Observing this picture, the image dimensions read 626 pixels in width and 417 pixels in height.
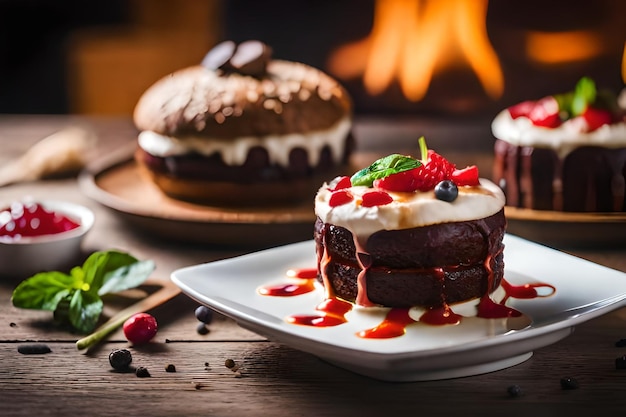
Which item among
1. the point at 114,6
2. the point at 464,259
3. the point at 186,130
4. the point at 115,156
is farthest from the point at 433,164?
the point at 114,6

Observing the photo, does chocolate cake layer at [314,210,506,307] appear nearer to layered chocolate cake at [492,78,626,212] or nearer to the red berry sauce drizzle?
the red berry sauce drizzle

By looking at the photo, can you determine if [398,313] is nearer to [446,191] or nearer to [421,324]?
[421,324]

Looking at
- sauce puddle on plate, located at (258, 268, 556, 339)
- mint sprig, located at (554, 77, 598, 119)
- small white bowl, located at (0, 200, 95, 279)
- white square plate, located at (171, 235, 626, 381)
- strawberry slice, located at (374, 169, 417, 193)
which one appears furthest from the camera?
mint sprig, located at (554, 77, 598, 119)

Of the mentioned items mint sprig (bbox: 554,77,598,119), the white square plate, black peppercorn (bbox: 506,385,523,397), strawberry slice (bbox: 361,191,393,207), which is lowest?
black peppercorn (bbox: 506,385,523,397)

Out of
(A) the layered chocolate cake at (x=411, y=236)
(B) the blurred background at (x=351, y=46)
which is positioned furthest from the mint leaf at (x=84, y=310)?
(B) the blurred background at (x=351, y=46)

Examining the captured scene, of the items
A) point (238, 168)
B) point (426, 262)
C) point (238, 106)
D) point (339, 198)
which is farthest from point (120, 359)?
point (238, 106)

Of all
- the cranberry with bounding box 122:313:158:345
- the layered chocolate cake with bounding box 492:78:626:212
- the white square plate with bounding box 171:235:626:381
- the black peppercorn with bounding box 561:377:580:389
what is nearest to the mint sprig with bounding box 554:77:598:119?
the layered chocolate cake with bounding box 492:78:626:212
